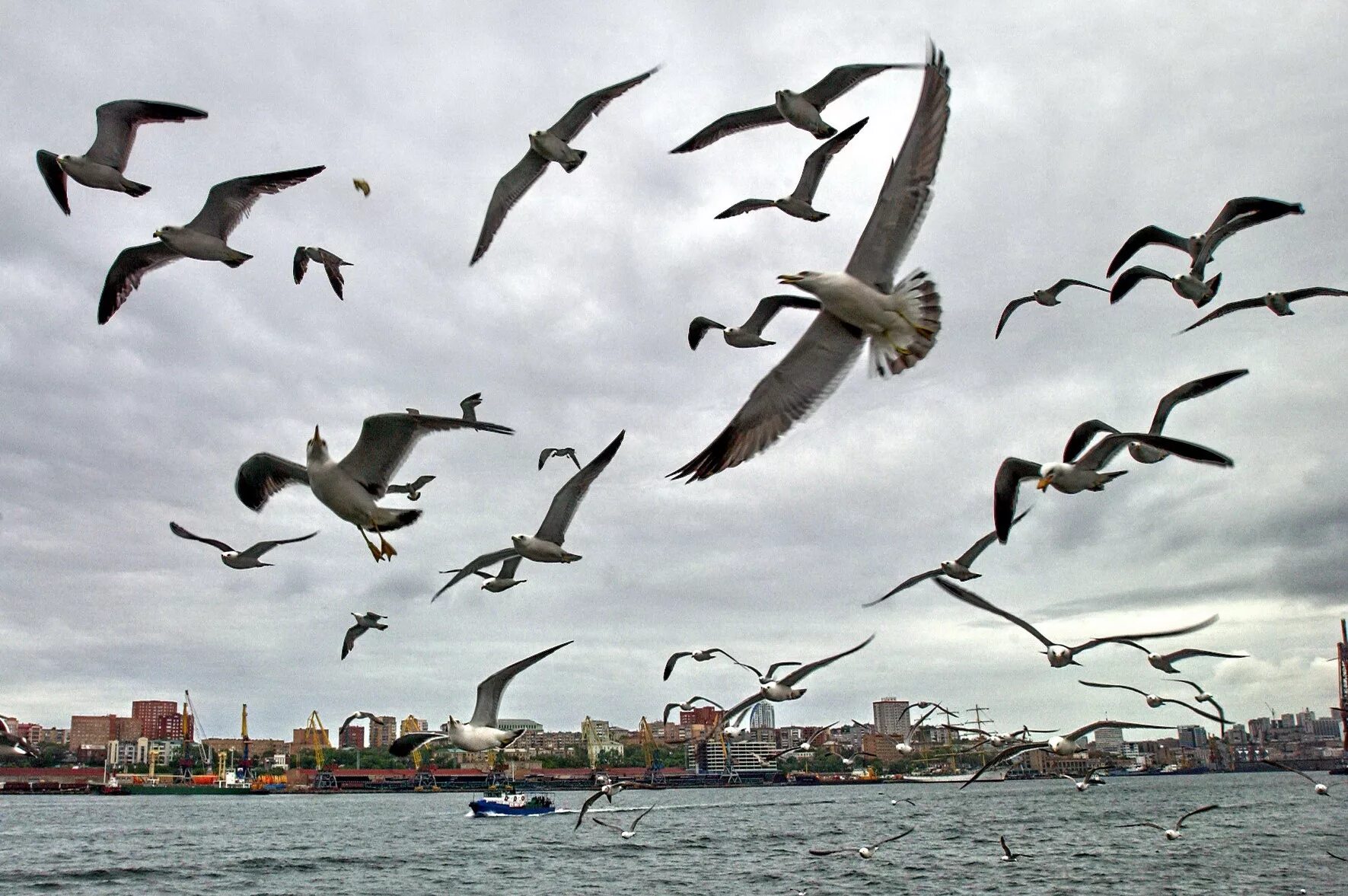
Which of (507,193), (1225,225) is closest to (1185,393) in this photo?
(1225,225)

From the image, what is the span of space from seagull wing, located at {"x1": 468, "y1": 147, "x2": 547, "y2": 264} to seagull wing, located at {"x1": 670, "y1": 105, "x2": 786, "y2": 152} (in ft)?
6.67

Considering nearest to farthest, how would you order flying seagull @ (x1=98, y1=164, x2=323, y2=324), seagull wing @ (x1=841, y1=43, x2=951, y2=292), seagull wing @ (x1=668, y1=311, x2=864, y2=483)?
seagull wing @ (x1=841, y1=43, x2=951, y2=292) → seagull wing @ (x1=668, y1=311, x2=864, y2=483) → flying seagull @ (x1=98, y1=164, x2=323, y2=324)

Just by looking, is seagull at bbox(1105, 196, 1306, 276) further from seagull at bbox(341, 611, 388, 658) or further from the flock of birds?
seagull at bbox(341, 611, 388, 658)

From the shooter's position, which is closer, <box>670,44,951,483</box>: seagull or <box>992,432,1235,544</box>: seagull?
<box>670,44,951,483</box>: seagull

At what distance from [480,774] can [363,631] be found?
462 ft

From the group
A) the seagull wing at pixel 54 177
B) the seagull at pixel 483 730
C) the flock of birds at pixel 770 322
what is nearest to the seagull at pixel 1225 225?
the flock of birds at pixel 770 322

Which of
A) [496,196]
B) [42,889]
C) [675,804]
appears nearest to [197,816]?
[675,804]

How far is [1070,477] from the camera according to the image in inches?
502

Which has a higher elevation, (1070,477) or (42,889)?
(1070,477)

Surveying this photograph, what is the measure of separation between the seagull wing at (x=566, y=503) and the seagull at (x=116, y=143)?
6.28 m

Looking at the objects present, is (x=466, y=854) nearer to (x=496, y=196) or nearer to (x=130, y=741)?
(x=496, y=196)

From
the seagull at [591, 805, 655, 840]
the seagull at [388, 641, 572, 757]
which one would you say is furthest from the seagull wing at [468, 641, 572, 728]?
the seagull at [591, 805, 655, 840]

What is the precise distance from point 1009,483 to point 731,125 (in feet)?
22.4

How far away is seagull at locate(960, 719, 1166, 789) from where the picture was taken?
1908 centimetres
